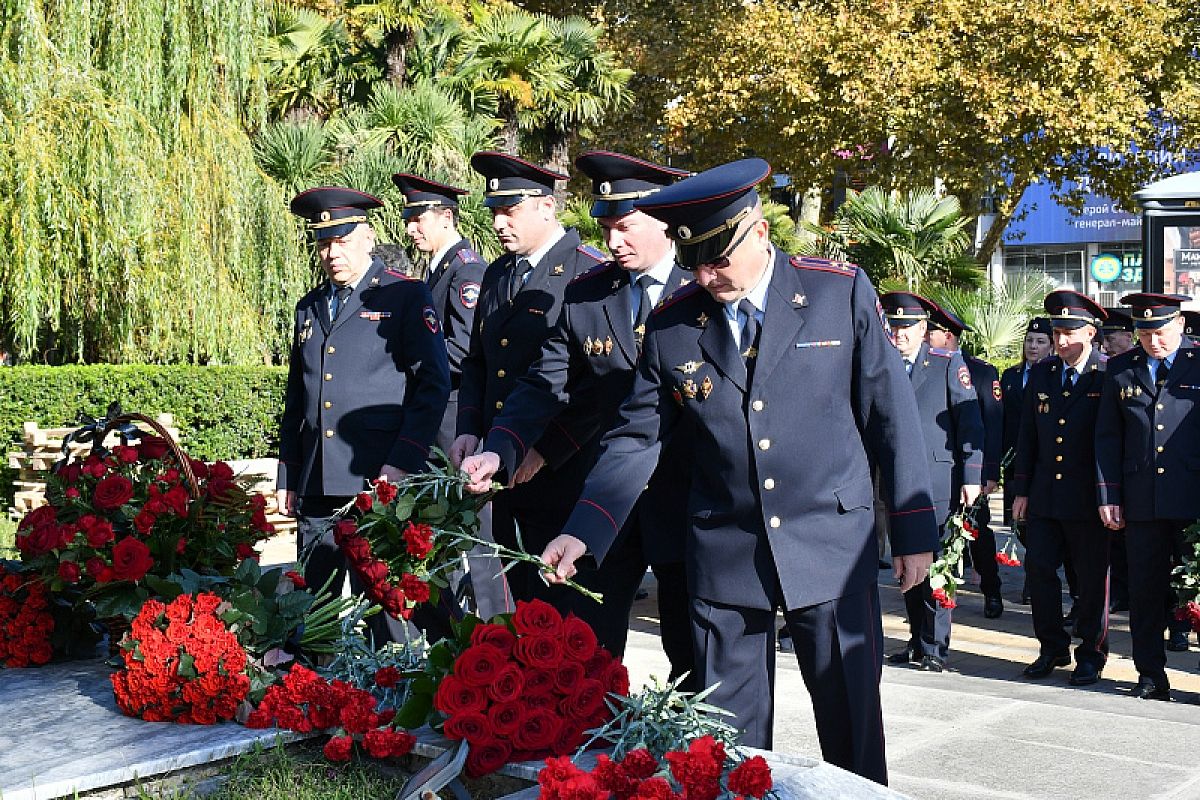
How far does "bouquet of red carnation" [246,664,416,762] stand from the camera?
3.67m

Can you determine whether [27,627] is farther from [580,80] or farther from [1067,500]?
[580,80]

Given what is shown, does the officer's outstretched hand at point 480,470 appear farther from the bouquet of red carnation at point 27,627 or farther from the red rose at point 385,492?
the bouquet of red carnation at point 27,627

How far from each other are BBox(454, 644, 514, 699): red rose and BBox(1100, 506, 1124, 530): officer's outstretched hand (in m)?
4.89

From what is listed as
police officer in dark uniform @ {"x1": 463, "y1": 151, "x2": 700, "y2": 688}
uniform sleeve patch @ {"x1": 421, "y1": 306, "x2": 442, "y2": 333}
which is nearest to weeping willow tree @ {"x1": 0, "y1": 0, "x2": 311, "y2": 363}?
uniform sleeve patch @ {"x1": 421, "y1": 306, "x2": 442, "y2": 333}

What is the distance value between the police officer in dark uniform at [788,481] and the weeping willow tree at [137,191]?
30.5ft

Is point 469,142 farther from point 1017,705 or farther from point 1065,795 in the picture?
point 1065,795

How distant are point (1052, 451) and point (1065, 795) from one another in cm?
314

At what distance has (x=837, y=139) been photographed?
24109mm

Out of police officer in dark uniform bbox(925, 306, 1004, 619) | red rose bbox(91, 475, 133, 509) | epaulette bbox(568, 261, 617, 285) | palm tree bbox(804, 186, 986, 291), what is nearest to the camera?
red rose bbox(91, 475, 133, 509)

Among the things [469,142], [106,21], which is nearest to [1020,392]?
[106,21]

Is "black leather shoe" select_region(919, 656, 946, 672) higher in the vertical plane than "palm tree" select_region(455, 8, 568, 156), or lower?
lower

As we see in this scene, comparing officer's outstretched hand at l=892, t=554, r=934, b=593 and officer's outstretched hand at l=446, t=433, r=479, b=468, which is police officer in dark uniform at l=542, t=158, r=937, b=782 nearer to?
officer's outstretched hand at l=892, t=554, r=934, b=593

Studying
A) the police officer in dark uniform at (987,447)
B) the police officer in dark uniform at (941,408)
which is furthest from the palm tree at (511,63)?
the police officer in dark uniform at (941,408)

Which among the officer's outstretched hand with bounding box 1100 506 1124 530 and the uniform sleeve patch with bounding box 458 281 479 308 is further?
the officer's outstretched hand with bounding box 1100 506 1124 530
